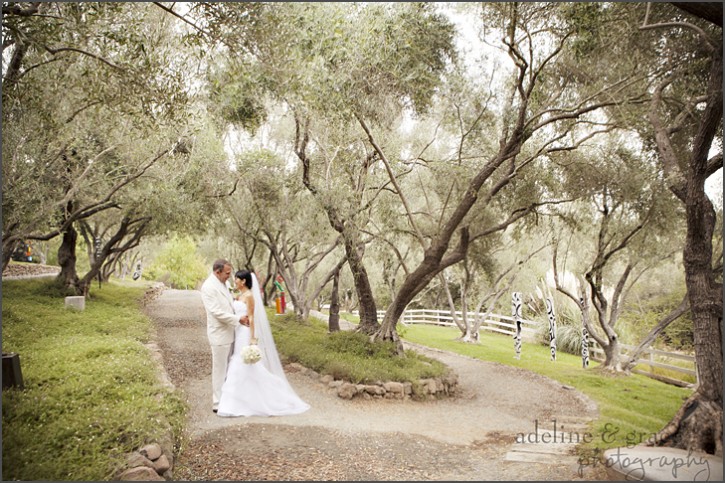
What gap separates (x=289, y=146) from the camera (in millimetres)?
14352

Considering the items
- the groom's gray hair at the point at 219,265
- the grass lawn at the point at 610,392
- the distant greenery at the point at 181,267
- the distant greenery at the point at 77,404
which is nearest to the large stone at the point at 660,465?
the grass lawn at the point at 610,392

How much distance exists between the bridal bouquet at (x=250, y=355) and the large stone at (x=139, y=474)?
1983mm

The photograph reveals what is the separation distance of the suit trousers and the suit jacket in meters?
0.08

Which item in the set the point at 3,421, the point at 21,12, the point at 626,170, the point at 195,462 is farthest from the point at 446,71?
the point at 3,421

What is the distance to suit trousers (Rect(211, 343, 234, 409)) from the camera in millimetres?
6582

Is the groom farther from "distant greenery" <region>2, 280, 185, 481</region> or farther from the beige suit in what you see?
"distant greenery" <region>2, 280, 185, 481</region>

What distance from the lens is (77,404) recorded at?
18.0ft

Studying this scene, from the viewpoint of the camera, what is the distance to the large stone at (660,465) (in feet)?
14.9

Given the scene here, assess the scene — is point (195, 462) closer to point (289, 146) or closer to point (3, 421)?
point (3, 421)

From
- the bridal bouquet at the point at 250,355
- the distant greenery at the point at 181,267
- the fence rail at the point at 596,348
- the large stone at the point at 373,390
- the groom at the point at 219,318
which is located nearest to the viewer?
the bridal bouquet at the point at 250,355

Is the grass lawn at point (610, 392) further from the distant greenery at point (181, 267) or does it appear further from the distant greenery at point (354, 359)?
the distant greenery at point (181, 267)

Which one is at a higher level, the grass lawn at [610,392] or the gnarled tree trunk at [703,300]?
the gnarled tree trunk at [703,300]

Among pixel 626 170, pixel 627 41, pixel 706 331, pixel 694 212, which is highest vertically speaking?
pixel 627 41

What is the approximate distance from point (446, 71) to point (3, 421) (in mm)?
8278
